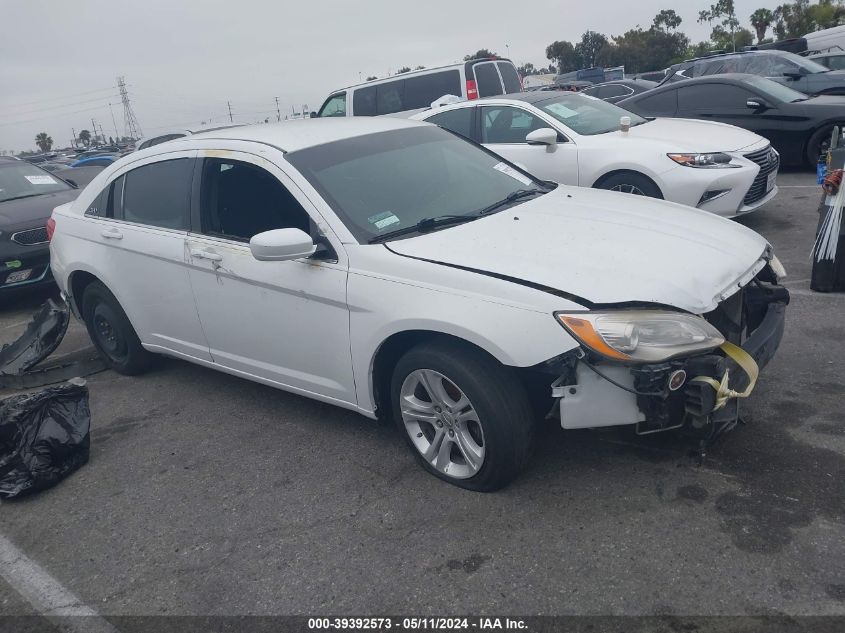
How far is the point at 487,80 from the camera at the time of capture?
11273mm

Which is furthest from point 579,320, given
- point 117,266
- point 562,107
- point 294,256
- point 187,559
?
point 562,107

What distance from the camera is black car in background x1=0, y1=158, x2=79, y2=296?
765cm

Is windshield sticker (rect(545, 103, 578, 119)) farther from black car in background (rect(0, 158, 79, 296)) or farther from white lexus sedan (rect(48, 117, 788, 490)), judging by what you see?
black car in background (rect(0, 158, 79, 296))

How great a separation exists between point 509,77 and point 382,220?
879 cm

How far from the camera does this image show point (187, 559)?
3184mm

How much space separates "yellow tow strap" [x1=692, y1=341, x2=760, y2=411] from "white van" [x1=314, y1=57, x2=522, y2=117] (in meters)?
8.30

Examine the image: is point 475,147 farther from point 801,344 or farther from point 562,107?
point 562,107

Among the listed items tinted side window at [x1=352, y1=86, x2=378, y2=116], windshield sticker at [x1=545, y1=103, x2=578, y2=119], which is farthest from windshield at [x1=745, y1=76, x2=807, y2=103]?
tinted side window at [x1=352, y1=86, x2=378, y2=116]

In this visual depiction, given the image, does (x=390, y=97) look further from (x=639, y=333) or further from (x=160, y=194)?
(x=639, y=333)

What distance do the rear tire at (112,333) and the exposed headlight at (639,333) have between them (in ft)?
11.2

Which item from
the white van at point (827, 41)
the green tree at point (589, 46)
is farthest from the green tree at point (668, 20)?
the white van at point (827, 41)

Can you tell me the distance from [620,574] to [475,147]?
291 centimetres

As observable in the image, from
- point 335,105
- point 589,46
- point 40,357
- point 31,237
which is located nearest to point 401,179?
point 40,357

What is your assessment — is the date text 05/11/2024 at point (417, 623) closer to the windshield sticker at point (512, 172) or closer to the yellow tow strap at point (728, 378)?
the yellow tow strap at point (728, 378)
